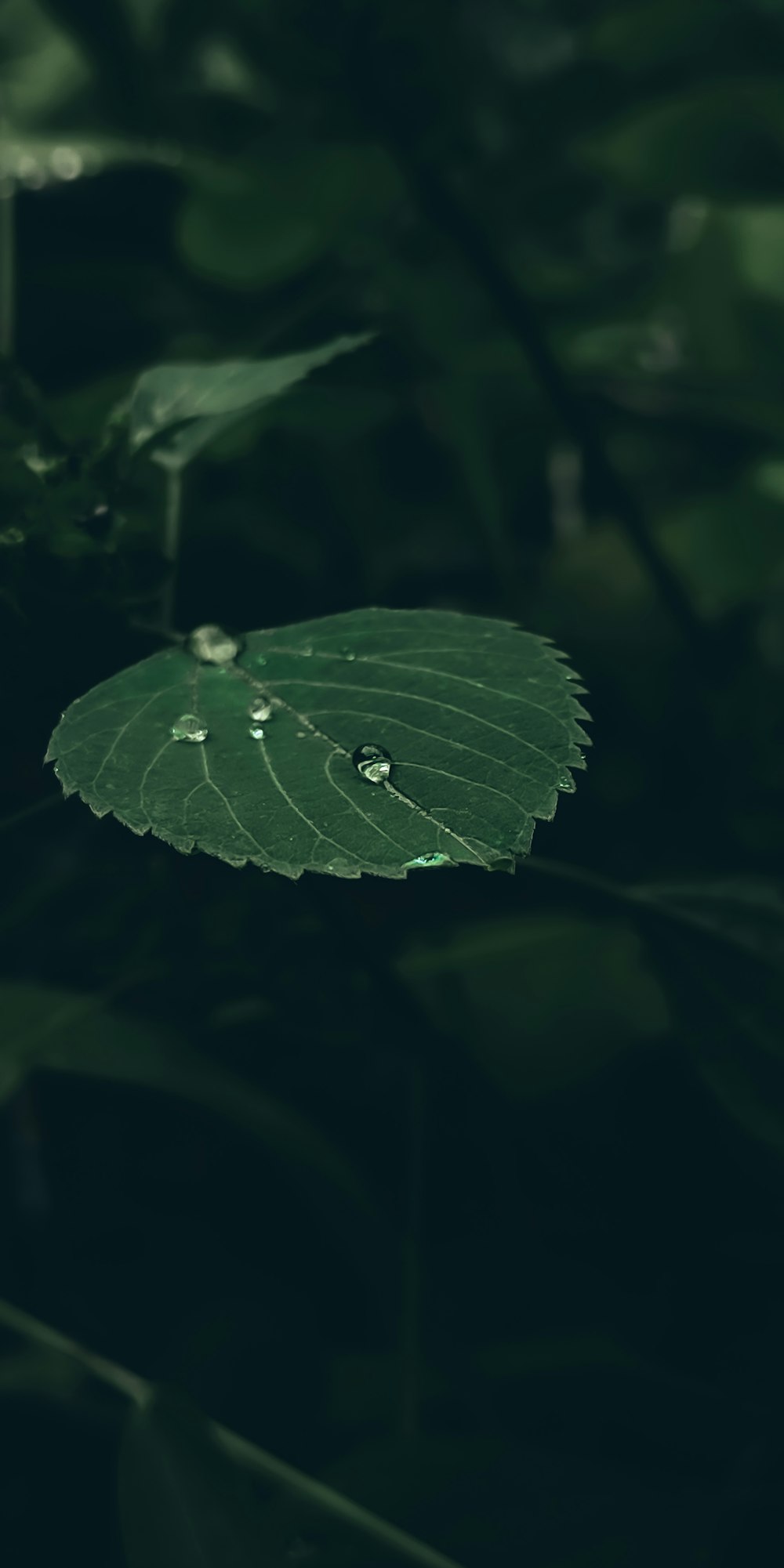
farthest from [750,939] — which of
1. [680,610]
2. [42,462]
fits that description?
[42,462]

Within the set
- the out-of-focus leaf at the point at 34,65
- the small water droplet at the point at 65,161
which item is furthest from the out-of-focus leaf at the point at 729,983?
the out-of-focus leaf at the point at 34,65

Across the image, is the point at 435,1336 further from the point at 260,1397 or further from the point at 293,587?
the point at 293,587

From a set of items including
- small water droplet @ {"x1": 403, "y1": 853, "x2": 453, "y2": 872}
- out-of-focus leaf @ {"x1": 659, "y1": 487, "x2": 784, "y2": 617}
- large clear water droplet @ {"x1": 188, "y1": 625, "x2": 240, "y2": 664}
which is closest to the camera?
small water droplet @ {"x1": 403, "y1": 853, "x2": 453, "y2": 872}

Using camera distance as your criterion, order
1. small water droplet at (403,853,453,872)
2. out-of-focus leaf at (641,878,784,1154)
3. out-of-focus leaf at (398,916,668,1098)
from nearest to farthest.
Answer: small water droplet at (403,853,453,872) < out-of-focus leaf at (641,878,784,1154) < out-of-focus leaf at (398,916,668,1098)

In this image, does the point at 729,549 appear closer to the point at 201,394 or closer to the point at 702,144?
the point at 702,144

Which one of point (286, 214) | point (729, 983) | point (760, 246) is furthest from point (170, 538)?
point (760, 246)

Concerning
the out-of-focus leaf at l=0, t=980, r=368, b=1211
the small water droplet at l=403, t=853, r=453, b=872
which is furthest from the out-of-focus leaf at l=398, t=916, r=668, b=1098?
the small water droplet at l=403, t=853, r=453, b=872

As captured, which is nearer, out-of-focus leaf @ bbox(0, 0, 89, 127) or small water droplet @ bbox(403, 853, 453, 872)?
small water droplet @ bbox(403, 853, 453, 872)

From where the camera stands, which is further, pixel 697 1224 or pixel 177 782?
pixel 697 1224

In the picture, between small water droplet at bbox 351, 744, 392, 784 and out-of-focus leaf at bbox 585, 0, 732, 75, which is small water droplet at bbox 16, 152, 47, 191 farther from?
small water droplet at bbox 351, 744, 392, 784

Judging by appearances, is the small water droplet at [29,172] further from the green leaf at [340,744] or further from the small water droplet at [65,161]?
the green leaf at [340,744]
